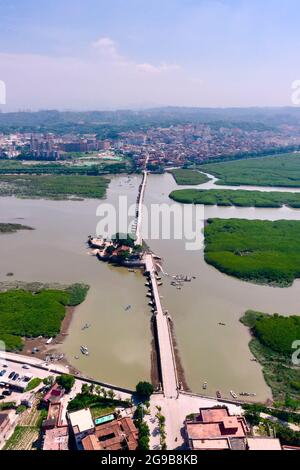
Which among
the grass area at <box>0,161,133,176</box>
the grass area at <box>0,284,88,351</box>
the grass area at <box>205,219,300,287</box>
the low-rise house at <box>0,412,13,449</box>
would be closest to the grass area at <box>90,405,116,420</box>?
the low-rise house at <box>0,412,13,449</box>

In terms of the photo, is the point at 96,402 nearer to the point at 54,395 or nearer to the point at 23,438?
the point at 54,395

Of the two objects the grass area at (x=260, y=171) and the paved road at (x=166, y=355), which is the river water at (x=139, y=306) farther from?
the grass area at (x=260, y=171)

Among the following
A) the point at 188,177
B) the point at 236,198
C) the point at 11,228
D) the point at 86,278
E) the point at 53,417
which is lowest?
the point at 53,417

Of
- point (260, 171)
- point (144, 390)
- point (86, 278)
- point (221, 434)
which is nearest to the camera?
point (221, 434)

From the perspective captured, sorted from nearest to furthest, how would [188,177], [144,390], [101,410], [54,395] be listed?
1. [101,410]
2. [144,390]
3. [54,395]
4. [188,177]

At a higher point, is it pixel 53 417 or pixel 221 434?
pixel 221 434

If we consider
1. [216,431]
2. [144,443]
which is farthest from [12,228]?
[216,431]

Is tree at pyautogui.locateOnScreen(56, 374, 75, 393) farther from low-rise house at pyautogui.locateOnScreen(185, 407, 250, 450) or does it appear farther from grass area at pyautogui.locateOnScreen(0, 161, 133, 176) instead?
grass area at pyautogui.locateOnScreen(0, 161, 133, 176)
